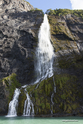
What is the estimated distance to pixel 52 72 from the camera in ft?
60.5

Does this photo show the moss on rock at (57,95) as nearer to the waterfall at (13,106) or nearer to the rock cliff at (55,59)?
the rock cliff at (55,59)

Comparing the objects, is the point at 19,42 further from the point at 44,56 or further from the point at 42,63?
the point at 42,63

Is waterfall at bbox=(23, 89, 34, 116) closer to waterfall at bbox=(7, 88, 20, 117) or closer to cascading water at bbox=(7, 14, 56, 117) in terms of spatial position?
cascading water at bbox=(7, 14, 56, 117)

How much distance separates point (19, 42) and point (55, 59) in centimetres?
713

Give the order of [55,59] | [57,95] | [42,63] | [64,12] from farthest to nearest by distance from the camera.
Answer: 1. [64,12]
2. [42,63]
3. [55,59]
4. [57,95]

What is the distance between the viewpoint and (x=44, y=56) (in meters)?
20.9

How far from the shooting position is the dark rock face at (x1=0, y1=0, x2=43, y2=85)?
789 inches

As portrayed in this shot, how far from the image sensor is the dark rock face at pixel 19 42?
2005cm

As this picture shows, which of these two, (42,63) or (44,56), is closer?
(42,63)

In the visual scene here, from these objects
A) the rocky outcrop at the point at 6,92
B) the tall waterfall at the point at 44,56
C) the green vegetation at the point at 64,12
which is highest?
the green vegetation at the point at 64,12

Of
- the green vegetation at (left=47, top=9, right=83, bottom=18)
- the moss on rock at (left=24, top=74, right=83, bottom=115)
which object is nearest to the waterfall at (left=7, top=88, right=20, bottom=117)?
the moss on rock at (left=24, top=74, right=83, bottom=115)

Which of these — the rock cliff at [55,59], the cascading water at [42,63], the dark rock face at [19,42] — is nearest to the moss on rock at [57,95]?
the rock cliff at [55,59]

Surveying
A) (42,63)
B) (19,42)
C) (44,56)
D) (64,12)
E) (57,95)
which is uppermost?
(64,12)

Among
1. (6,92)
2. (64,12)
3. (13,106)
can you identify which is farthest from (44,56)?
(64,12)
